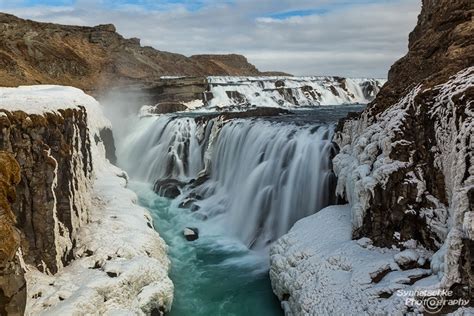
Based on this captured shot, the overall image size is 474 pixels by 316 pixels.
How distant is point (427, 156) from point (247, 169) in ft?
31.0

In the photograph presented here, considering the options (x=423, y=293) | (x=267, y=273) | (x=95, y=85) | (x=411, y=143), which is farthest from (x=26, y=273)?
(x=95, y=85)

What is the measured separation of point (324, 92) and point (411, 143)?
34.8m

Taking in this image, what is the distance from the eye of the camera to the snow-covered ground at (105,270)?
27.5 feet

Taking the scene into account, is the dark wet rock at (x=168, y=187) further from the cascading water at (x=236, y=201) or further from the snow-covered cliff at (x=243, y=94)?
A: the snow-covered cliff at (x=243, y=94)

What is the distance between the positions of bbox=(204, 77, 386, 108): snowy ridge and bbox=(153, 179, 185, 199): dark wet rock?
15956 mm

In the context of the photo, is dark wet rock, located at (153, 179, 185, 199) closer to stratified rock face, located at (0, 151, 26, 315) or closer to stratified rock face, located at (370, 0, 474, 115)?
stratified rock face, located at (370, 0, 474, 115)

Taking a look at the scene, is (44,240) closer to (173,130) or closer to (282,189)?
(282,189)

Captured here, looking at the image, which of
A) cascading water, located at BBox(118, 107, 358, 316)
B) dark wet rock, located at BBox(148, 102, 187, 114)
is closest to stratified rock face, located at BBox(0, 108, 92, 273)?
cascading water, located at BBox(118, 107, 358, 316)

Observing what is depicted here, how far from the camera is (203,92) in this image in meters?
39.0

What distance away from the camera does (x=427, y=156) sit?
8664 millimetres

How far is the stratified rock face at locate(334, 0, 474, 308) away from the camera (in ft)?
23.1

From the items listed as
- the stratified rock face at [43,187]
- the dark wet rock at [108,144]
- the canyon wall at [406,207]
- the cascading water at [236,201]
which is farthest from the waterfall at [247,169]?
the stratified rock face at [43,187]

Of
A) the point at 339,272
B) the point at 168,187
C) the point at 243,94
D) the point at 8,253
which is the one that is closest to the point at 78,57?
the point at 243,94
